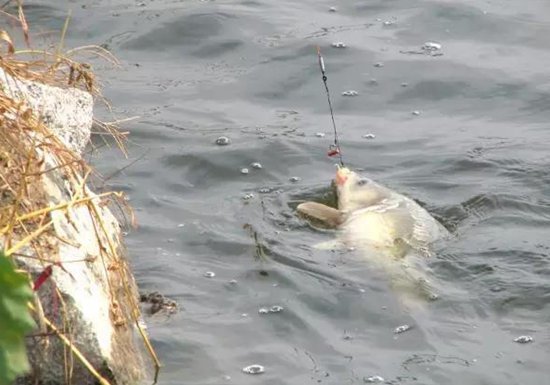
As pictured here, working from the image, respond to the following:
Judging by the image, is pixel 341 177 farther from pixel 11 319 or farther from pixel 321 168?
pixel 11 319

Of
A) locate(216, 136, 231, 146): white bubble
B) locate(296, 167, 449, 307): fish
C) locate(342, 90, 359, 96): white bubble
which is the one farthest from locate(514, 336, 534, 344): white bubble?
locate(342, 90, 359, 96): white bubble

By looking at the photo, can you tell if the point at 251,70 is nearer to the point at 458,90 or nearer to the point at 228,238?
the point at 458,90

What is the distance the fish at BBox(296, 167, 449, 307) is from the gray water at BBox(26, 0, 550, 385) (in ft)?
0.29

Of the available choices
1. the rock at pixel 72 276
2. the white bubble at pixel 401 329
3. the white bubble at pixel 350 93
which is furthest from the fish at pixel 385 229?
the white bubble at pixel 350 93

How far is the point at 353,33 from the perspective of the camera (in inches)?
397

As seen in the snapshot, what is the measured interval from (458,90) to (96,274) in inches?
199

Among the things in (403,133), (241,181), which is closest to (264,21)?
(403,133)

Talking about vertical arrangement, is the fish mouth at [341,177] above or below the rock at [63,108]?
below

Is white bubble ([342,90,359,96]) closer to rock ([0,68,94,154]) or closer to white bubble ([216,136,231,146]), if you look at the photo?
white bubble ([216,136,231,146])

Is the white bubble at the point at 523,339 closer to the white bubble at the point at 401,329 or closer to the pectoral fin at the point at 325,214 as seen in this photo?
the white bubble at the point at 401,329

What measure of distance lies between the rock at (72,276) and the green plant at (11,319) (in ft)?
7.34

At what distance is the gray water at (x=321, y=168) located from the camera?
541cm

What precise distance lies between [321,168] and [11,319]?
20.1ft

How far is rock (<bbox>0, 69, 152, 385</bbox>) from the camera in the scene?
4.22 metres
